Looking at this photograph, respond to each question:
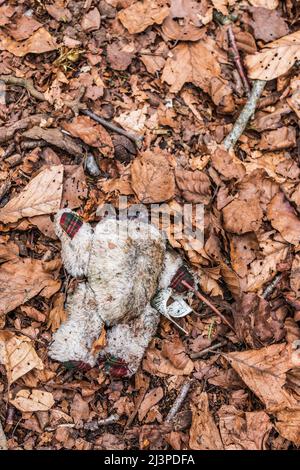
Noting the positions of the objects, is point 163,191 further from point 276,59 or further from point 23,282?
point 276,59

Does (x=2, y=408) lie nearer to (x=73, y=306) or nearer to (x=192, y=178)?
(x=73, y=306)

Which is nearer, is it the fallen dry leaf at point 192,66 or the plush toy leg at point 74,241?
the plush toy leg at point 74,241

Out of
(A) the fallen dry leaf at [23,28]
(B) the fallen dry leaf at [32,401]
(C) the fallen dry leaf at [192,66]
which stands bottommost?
(B) the fallen dry leaf at [32,401]

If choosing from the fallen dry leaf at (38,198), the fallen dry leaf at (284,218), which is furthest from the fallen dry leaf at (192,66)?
the fallen dry leaf at (38,198)

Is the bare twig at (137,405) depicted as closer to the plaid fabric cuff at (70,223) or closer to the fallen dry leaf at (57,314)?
the fallen dry leaf at (57,314)

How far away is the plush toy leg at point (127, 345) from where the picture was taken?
3.30m

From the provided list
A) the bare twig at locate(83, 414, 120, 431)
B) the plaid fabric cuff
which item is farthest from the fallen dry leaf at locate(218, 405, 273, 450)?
the plaid fabric cuff

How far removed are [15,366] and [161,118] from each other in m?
2.06

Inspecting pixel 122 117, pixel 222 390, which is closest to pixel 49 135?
pixel 122 117

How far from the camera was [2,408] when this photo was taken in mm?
3305

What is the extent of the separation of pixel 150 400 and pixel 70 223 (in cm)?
133

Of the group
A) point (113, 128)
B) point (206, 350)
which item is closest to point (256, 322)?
point (206, 350)

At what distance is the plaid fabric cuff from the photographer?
333 centimetres

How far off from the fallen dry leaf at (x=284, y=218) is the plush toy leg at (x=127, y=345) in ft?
3.67
